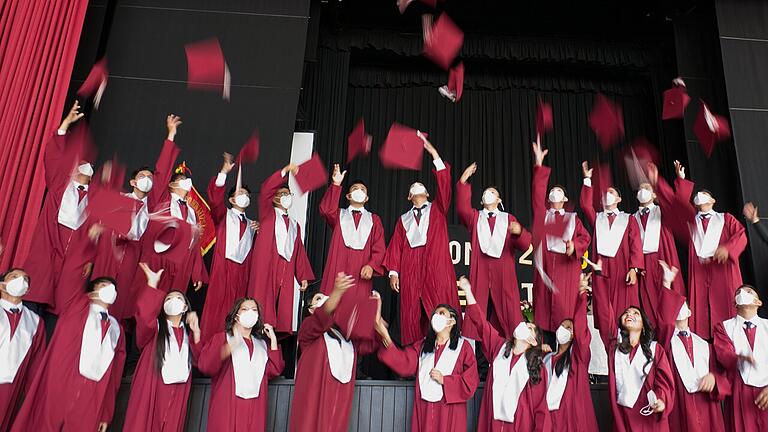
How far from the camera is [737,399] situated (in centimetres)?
498

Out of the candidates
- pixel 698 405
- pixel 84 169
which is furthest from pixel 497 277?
pixel 84 169

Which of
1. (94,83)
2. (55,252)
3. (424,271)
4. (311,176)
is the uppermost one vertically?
(94,83)

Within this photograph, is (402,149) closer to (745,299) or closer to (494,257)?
(494,257)

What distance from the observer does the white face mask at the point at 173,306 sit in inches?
194

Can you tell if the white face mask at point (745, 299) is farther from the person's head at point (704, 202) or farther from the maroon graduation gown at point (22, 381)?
the maroon graduation gown at point (22, 381)

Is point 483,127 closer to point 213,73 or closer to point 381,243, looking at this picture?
point 213,73

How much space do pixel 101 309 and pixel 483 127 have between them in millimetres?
7276

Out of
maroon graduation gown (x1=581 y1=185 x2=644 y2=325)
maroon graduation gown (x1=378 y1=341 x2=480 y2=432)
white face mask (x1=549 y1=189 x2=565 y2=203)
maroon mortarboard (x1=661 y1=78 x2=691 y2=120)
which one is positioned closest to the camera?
maroon graduation gown (x1=378 y1=341 x2=480 y2=432)

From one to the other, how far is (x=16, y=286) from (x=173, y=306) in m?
1.12

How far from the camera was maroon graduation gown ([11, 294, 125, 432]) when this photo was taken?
460 centimetres

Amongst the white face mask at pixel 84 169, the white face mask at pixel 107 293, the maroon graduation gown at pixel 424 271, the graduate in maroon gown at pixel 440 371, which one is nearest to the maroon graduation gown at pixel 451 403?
the graduate in maroon gown at pixel 440 371

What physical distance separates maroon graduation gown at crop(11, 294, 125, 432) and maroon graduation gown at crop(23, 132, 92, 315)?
61cm

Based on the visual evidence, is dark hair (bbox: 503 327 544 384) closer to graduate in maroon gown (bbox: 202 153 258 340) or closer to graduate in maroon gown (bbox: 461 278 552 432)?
graduate in maroon gown (bbox: 461 278 552 432)

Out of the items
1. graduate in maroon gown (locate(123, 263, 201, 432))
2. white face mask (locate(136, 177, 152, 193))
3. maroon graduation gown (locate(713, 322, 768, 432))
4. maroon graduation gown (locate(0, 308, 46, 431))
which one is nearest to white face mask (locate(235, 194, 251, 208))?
white face mask (locate(136, 177, 152, 193))
